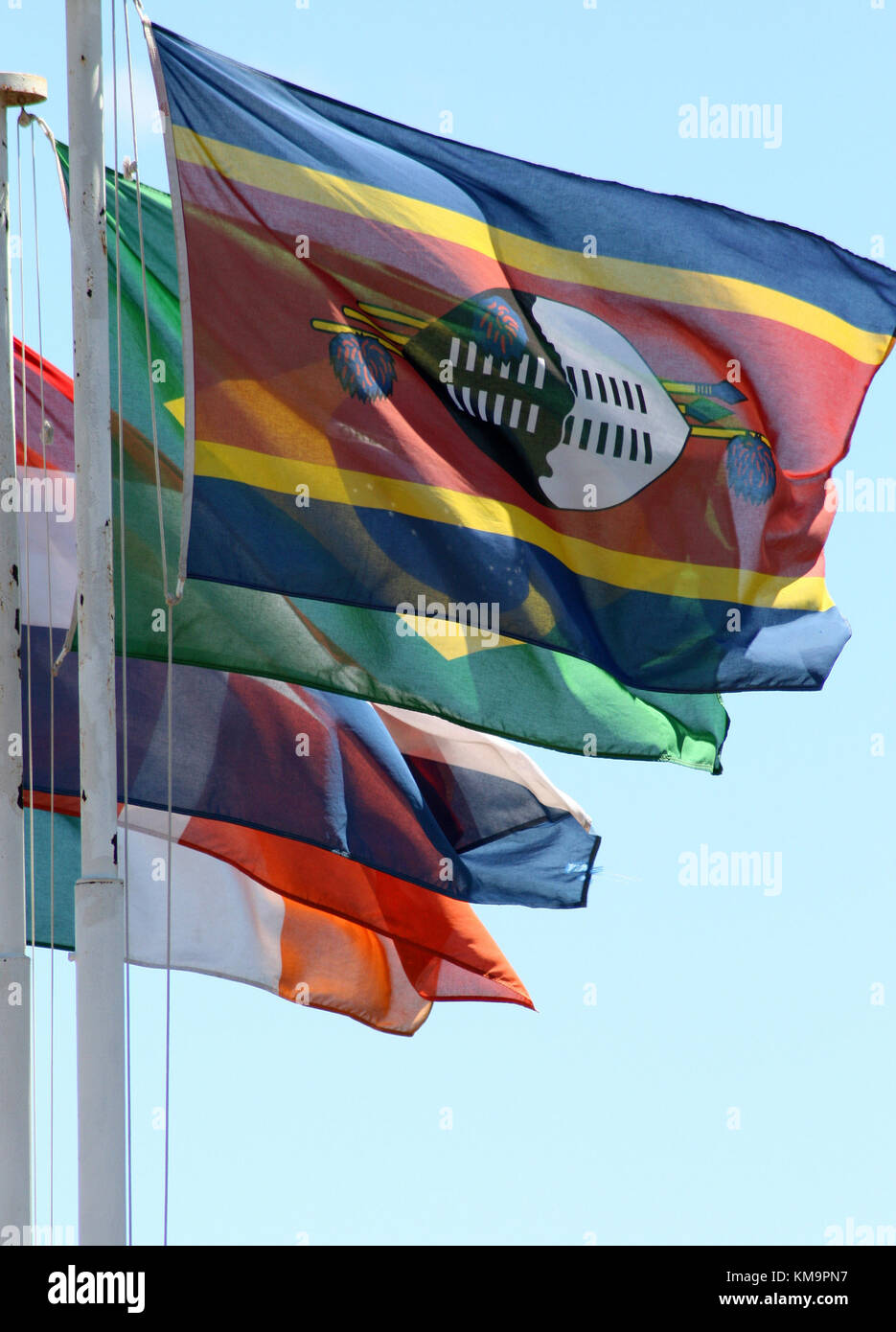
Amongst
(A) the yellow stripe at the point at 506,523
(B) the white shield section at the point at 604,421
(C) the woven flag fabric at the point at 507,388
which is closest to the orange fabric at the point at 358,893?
(C) the woven flag fabric at the point at 507,388

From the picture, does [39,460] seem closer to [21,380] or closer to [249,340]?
[21,380]

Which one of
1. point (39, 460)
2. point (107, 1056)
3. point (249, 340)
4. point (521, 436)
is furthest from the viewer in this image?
point (39, 460)

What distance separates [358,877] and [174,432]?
3749 mm

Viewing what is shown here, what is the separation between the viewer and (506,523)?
14.1 meters

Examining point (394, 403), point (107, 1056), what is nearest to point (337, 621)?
point (394, 403)

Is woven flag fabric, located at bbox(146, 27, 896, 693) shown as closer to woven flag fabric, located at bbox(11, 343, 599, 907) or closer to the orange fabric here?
woven flag fabric, located at bbox(11, 343, 599, 907)

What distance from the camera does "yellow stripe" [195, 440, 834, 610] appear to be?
43.4 feet

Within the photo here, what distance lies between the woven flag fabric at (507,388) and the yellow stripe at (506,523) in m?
0.02

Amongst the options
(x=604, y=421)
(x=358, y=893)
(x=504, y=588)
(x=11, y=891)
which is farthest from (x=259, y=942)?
(x=604, y=421)

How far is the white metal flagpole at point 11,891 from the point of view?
14.8m

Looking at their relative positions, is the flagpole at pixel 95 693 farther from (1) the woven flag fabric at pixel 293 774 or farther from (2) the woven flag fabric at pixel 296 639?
(1) the woven flag fabric at pixel 293 774

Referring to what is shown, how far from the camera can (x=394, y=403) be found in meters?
13.9

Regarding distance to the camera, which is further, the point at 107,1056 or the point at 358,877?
the point at 358,877

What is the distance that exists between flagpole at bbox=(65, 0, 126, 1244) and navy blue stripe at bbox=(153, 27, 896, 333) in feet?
1.71
